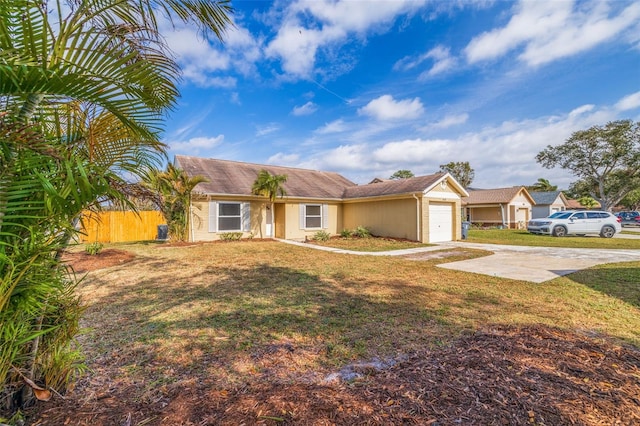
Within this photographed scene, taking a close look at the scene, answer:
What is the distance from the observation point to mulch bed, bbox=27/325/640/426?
2.06 meters

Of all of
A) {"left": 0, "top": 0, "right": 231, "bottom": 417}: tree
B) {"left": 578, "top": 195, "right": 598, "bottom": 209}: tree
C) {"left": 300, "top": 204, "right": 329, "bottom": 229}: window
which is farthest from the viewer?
{"left": 578, "top": 195, "right": 598, "bottom": 209}: tree

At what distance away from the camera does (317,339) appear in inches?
143

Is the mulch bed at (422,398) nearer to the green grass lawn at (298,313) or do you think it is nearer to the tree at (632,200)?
the green grass lawn at (298,313)

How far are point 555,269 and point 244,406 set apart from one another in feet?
31.0

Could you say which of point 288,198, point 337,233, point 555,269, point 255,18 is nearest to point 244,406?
point 255,18

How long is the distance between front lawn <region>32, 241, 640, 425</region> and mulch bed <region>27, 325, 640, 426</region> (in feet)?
0.05

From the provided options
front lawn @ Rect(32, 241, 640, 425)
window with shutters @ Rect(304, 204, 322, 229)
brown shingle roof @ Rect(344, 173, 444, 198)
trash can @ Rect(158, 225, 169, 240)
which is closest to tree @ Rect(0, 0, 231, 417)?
front lawn @ Rect(32, 241, 640, 425)

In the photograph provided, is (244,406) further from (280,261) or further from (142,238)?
(142,238)

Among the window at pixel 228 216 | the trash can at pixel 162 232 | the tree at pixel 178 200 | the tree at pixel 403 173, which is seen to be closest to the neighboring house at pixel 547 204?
the tree at pixel 403 173

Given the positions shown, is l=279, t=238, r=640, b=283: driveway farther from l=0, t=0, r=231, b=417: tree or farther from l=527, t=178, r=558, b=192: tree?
l=527, t=178, r=558, b=192: tree

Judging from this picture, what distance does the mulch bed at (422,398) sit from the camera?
206 centimetres

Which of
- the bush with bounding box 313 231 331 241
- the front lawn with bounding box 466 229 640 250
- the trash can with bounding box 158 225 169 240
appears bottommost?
the front lawn with bounding box 466 229 640 250

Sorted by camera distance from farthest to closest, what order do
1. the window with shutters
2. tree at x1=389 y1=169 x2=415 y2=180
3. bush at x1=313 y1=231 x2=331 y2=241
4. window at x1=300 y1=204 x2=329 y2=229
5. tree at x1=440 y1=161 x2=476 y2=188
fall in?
tree at x1=389 y1=169 x2=415 y2=180 < tree at x1=440 y1=161 x2=476 y2=188 < the window with shutters < window at x1=300 y1=204 x2=329 y2=229 < bush at x1=313 y1=231 x2=331 y2=241

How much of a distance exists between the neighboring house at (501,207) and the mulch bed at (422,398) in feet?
94.9
